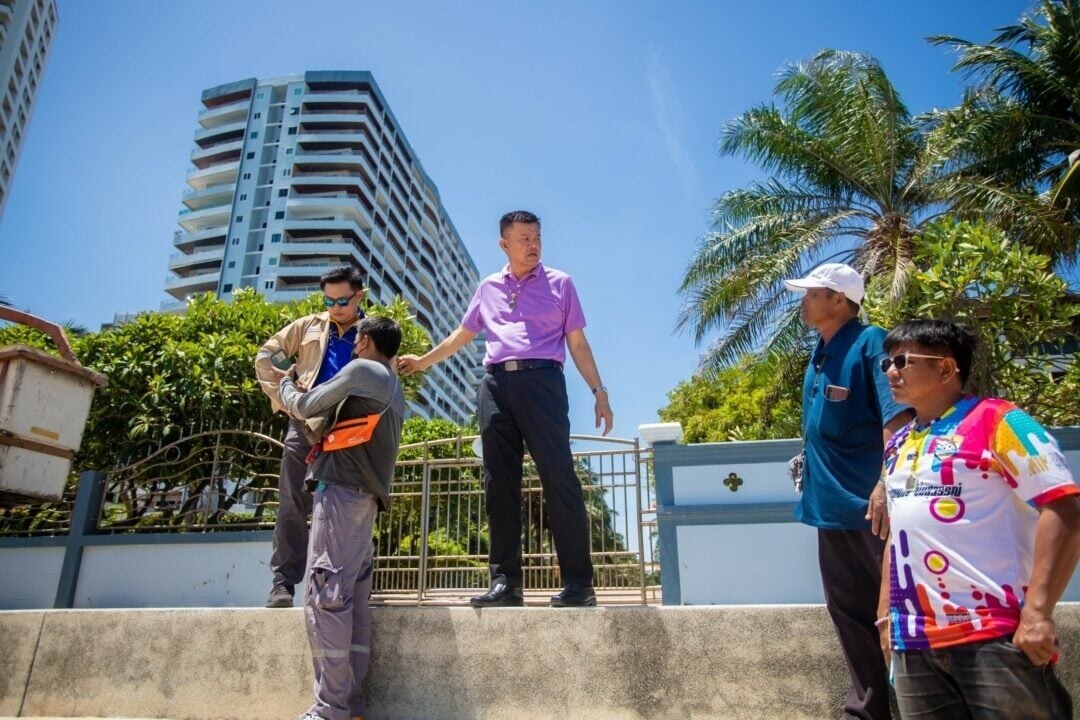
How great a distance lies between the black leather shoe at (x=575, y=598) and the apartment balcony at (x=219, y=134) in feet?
222

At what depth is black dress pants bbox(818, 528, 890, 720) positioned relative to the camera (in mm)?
2410

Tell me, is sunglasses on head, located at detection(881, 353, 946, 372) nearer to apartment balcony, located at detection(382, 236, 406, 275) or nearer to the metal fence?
the metal fence

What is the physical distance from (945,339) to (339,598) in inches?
92.1

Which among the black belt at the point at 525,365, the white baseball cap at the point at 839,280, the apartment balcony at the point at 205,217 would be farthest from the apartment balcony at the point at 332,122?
the white baseball cap at the point at 839,280

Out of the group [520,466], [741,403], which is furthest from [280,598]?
[741,403]

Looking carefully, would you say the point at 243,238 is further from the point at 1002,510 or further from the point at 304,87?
the point at 1002,510

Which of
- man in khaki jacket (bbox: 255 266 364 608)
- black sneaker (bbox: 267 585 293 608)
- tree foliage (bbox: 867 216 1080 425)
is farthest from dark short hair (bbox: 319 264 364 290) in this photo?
tree foliage (bbox: 867 216 1080 425)

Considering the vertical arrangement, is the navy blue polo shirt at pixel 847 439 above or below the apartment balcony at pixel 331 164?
below

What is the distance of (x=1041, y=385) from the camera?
276 inches

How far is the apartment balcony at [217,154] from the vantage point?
61312mm

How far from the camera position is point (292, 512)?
386 cm

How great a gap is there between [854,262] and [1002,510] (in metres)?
12.1

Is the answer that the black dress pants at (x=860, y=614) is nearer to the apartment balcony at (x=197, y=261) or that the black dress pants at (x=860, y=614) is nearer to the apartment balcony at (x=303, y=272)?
the apartment balcony at (x=303, y=272)

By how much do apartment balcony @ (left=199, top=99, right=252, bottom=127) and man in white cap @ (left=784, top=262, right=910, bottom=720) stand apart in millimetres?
69435
